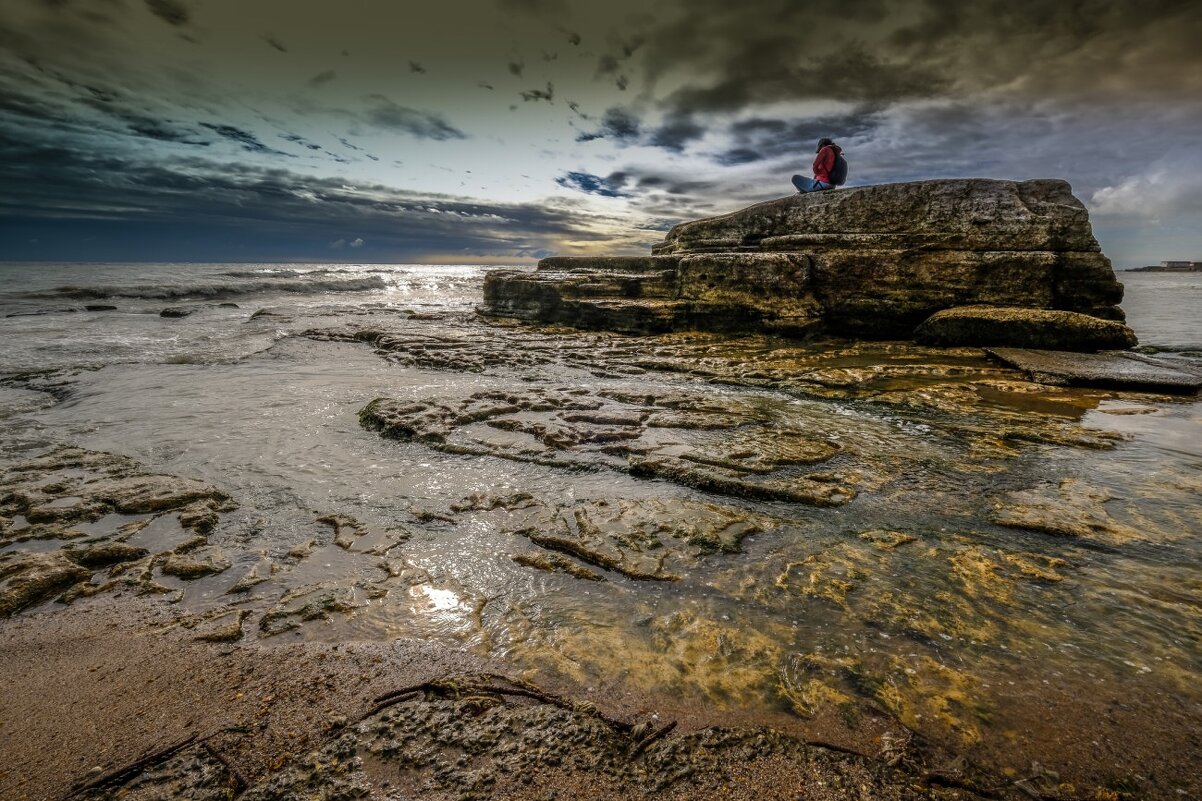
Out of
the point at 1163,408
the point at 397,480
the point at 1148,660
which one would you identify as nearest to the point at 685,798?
the point at 1148,660

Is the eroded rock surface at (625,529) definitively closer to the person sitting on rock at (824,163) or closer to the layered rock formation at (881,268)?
the layered rock formation at (881,268)

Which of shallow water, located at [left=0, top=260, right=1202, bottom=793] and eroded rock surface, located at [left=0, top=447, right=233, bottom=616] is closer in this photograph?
shallow water, located at [left=0, top=260, right=1202, bottom=793]

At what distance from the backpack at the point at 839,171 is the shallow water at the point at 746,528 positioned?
8194 millimetres

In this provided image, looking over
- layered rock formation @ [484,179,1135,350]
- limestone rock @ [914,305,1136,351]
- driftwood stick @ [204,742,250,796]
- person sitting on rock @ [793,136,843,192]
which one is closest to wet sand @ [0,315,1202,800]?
driftwood stick @ [204,742,250,796]

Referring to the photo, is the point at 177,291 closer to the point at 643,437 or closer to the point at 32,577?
the point at 32,577

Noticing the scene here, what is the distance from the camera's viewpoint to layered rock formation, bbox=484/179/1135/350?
10.3 meters

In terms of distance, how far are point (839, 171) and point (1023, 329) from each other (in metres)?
6.74

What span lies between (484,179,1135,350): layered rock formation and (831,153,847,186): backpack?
1500 mm

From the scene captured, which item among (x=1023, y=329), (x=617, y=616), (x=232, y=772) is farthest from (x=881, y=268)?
(x=232, y=772)

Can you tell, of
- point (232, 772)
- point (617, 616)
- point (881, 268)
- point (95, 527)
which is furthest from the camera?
point (881, 268)

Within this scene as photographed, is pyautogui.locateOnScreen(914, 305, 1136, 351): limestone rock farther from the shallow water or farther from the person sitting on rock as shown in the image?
the person sitting on rock

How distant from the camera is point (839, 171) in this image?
1369 centimetres

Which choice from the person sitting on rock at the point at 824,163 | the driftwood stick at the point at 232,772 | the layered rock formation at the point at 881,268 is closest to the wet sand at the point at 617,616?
the driftwood stick at the point at 232,772

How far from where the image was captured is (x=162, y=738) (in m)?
1.83
